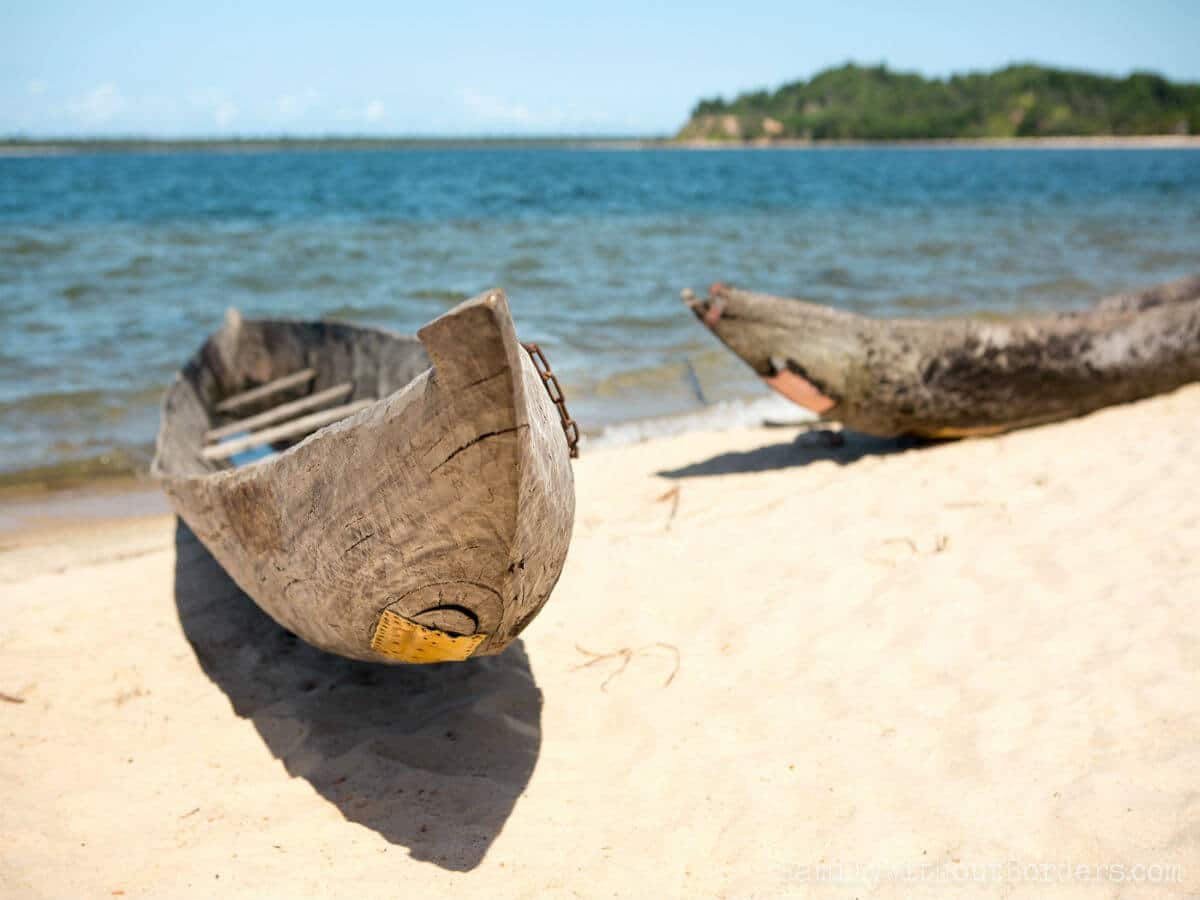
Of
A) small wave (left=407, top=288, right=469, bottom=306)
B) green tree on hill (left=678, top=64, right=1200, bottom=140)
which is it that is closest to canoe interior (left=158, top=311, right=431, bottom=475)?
small wave (left=407, top=288, right=469, bottom=306)

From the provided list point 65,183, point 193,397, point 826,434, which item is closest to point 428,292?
point 193,397

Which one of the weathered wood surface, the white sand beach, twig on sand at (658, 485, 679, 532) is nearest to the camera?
the white sand beach

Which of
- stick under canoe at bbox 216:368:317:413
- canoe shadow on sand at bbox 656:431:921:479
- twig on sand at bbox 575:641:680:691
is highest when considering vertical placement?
stick under canoe at bbox 216:368:317:413

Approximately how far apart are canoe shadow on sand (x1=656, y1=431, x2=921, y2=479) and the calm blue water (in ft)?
5.50

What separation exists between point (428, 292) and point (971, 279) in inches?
311

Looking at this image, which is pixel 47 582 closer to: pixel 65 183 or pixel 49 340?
pixel 49 340

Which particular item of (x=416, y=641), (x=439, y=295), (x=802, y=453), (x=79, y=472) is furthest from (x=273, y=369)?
(x=439, y=295)

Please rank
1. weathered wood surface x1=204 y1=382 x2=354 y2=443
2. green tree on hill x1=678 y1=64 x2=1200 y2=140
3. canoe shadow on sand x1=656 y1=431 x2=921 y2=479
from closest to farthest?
1. canoe shadow on sand x1=656 y1=431 x2=921 y2=479
2. weathered wood surface x1=204 y1=382 x2=354 y2=443
3. green tree on hill x1=678 y1=64 x2=1200 y2=140

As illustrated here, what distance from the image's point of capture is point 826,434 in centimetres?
532

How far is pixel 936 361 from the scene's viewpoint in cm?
470

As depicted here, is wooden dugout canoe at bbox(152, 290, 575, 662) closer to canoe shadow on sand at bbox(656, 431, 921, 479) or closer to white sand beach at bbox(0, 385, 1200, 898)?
white sand beach at bbox(0, 385, 1200, 898)

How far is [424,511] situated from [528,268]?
1200 cm

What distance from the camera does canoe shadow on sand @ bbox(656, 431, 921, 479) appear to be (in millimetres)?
5027

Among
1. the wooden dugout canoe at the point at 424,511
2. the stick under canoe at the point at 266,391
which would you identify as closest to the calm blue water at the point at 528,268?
the stick under canoe at the point at 266,391
